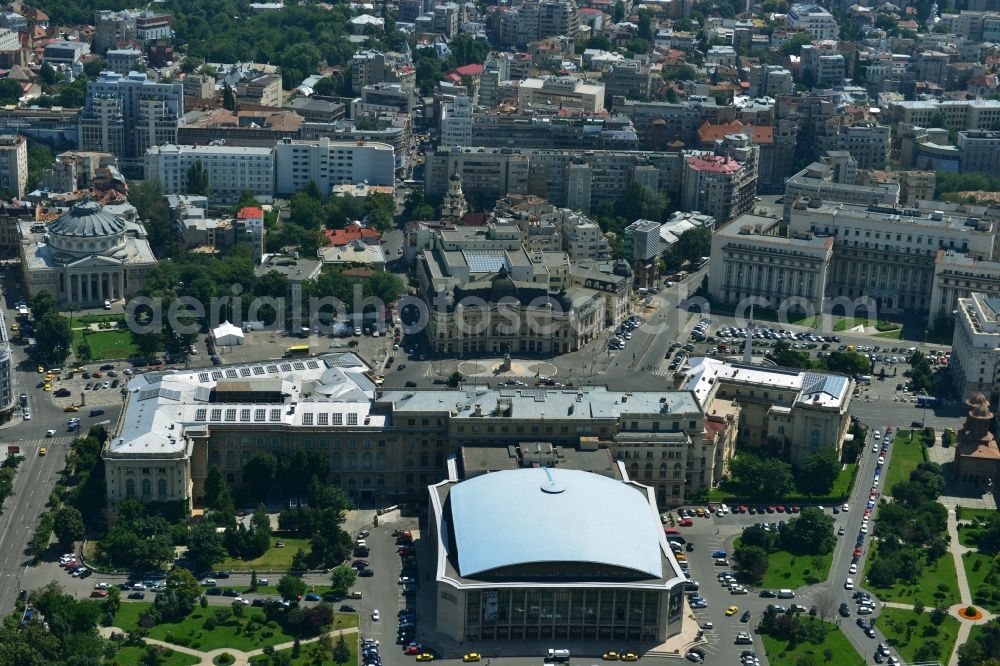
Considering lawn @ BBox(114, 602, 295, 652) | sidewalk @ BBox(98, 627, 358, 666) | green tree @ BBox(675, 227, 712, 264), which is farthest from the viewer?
green tree @ BBox(675, 227, 712, 264)

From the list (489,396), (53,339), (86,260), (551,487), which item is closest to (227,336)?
(53,339)

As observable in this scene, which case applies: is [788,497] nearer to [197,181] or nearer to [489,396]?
A: [489,396]

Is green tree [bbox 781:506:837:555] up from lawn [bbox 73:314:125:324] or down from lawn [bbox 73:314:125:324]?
down

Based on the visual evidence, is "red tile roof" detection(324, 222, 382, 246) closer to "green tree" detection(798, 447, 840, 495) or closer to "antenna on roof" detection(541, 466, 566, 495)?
"green tree" detection(798, 447, 840, 495)

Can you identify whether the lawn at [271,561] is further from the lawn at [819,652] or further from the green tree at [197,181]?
the green tree at [197,181]

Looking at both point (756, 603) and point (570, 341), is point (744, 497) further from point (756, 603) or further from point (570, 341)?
point (570, 341)

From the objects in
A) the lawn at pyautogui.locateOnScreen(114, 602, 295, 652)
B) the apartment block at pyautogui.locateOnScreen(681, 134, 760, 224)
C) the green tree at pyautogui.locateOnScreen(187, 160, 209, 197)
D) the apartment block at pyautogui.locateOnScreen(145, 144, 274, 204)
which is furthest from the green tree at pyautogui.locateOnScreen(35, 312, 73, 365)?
the apartment block at pyautogui.locateOnScreen(681, 134, 760, 224)

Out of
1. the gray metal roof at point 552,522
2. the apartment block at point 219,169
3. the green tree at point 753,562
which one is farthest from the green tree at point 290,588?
the apartment block at point 219,169
